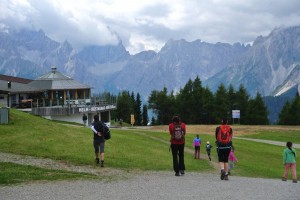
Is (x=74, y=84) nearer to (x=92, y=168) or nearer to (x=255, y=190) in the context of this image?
(x=92, y=168)

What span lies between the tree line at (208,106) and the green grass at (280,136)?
44.0 meters

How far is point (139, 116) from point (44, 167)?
432ft

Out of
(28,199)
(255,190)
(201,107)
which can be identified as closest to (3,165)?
(28,199)

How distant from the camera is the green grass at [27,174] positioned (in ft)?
56.2

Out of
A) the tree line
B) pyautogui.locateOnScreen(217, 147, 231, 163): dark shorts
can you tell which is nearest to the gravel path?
pyautogui.locateOnScreen(217, 147, 231, 163): dark shorts

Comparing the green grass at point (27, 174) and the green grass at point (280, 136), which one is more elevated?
the green grass at point (27, 174)

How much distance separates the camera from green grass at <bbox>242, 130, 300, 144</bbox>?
66.1 m

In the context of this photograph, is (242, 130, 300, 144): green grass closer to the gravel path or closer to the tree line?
the tree line

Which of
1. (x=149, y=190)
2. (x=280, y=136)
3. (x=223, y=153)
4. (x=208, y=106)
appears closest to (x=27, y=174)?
(x=149, y=190)

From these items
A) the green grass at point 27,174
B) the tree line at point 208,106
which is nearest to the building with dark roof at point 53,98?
the tree line at point 208,106

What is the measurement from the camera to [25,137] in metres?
28.5

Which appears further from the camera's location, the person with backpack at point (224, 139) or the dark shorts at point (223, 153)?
the dark shorts at point (223, 153)

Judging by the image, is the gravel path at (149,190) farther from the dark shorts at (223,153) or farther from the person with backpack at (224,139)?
the person with backpack at (224,139)

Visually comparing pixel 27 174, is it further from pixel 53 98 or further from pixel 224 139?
pixel 53 98
